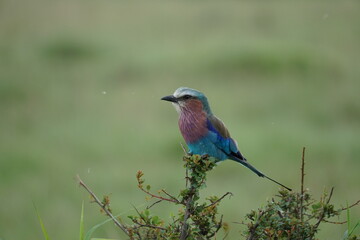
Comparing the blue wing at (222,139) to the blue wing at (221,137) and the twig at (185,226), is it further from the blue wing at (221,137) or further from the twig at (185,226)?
the twig at (185,226)

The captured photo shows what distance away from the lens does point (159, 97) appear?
7.82 metres

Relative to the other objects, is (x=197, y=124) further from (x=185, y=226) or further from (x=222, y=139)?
(x=185, y=226)

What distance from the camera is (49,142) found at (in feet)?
23.2

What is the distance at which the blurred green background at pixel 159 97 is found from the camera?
20.2ft

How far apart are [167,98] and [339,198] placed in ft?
12.4

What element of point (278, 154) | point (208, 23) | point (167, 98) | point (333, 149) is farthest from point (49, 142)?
point (167, 98)

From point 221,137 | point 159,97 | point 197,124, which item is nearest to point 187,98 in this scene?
point 197,124

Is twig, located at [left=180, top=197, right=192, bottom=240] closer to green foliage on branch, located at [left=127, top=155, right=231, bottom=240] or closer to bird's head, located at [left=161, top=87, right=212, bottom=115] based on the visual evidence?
green foliage on branch, located at [left=127, top=155, right=231, bottom=240]

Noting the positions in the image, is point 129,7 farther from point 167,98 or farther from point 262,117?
point 167,98

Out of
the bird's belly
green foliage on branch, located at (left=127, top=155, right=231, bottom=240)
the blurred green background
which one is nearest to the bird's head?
the bird's belly

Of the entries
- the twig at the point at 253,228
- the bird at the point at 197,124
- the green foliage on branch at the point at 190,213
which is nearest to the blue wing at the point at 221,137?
the bird at the point at 197,124

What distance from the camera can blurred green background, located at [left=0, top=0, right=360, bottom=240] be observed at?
6156mm

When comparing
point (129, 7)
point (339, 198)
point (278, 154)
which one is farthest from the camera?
point (129, 7)

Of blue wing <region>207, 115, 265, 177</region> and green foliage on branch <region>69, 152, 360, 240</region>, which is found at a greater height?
blue wing <region>207, 115, 265, 177</region>
